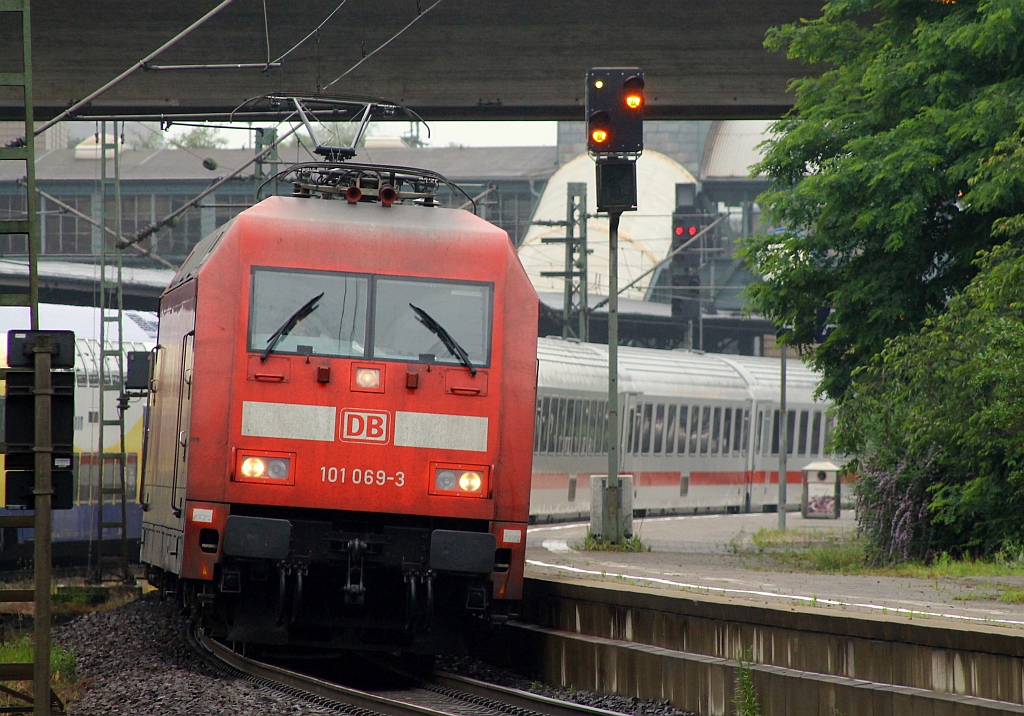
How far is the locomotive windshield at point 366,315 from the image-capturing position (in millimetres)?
11148

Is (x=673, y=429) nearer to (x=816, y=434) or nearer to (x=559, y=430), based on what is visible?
(x=559, y=430)

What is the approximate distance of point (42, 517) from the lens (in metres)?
7.69

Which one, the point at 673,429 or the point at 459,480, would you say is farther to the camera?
the point at 673,429

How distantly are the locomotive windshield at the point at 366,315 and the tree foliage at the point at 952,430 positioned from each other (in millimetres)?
6648

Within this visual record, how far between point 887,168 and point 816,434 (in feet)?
78.0

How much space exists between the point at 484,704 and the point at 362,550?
135 cm

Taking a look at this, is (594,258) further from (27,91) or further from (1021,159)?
(27,91)

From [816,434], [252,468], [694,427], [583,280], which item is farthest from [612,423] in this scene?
[816,434]

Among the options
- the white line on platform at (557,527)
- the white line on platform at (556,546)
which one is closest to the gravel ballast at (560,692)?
the white line on platform at (556,546)

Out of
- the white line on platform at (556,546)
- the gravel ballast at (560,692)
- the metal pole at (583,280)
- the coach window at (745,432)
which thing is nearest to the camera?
the gravel ballast at (560,692)

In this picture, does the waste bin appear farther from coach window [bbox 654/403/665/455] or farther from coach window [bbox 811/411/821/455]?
coach window [bbox 811/411/821/455]

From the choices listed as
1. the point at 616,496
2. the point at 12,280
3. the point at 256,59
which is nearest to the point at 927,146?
the point at 616,496

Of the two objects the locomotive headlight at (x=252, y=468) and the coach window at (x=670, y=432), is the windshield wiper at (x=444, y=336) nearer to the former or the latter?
the locomotive headlight at (x=252, y=468)

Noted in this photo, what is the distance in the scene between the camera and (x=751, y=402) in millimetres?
38531
